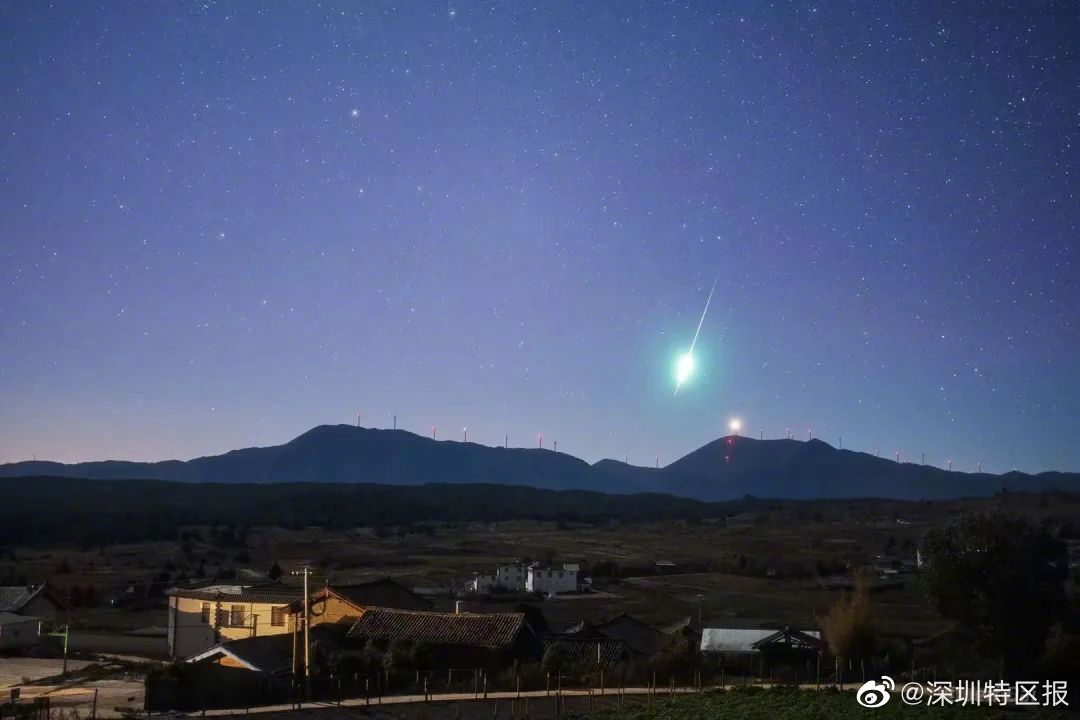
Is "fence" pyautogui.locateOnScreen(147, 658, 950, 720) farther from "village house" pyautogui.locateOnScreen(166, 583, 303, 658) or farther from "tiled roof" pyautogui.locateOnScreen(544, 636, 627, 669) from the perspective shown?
"village house" pyautogui.locateOnScreen(166, 583, 303, 658)

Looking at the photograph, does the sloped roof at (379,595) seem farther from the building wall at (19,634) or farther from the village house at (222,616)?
the building wall at (19,634)

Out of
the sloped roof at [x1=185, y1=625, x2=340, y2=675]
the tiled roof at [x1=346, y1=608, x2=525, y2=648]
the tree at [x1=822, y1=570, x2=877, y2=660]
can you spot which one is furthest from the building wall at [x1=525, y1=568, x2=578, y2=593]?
the tree at [x1=822, y1=570, x2=877, y2=660]

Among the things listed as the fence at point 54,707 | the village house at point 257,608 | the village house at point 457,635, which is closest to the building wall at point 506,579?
the village house at point 257,608

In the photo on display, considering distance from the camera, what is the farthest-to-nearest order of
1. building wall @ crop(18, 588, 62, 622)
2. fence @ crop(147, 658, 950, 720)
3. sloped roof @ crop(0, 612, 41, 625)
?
building wall @ crop(18, 588, 62, 622) < sloped roof @ crop(0, 612, 41, 625) < fence @ crop(147, 658, 950, 720)

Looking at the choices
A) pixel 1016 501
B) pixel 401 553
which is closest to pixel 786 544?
pixel 1016 501

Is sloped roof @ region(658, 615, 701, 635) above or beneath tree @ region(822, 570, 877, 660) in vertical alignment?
beneath

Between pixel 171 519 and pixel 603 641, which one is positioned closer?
pixel 603 641

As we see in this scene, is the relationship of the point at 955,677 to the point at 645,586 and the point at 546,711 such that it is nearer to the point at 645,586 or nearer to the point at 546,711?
the point at 546,711
